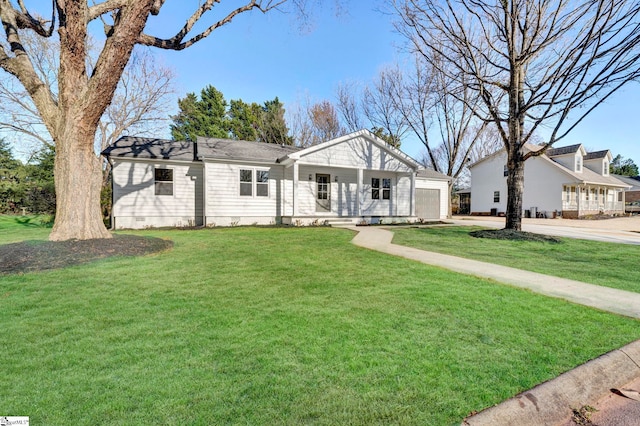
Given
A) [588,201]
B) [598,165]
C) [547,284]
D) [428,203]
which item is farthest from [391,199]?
[598,165]

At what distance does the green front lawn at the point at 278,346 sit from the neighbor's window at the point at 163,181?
9.25 meters

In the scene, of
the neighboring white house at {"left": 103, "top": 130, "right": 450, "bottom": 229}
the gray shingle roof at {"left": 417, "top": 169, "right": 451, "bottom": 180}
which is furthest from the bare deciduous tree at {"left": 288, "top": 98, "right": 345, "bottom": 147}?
the neighboring white house at {"left": 103, "top": 130, "right": 450, "bottom": 229}

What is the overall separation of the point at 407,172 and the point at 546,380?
1603cm

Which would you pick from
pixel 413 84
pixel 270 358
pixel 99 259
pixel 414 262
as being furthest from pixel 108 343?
pixel 413 84

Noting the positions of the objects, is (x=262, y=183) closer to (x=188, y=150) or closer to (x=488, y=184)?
(x=188, y=150)

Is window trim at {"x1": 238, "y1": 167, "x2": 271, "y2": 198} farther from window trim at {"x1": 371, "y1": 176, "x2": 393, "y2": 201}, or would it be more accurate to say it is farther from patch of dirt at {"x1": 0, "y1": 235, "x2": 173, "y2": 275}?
patch of dirt at {"x1": 0, "y1": 235, "x2": 173, "y2": 275}

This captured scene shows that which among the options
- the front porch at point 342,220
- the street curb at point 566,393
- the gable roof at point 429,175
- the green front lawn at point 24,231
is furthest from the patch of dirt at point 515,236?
the green front lawn at point 24,231

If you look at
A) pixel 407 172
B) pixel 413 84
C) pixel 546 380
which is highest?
pixel 413 84

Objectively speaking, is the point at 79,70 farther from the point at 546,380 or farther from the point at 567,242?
the point at 567,242

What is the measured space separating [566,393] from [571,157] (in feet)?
108

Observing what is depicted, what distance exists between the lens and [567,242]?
1002cm

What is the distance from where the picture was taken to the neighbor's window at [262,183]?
48.4 feet

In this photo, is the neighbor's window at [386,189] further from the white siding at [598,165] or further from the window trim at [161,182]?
the white siding at [598,165]

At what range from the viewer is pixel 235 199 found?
46.5 feet
